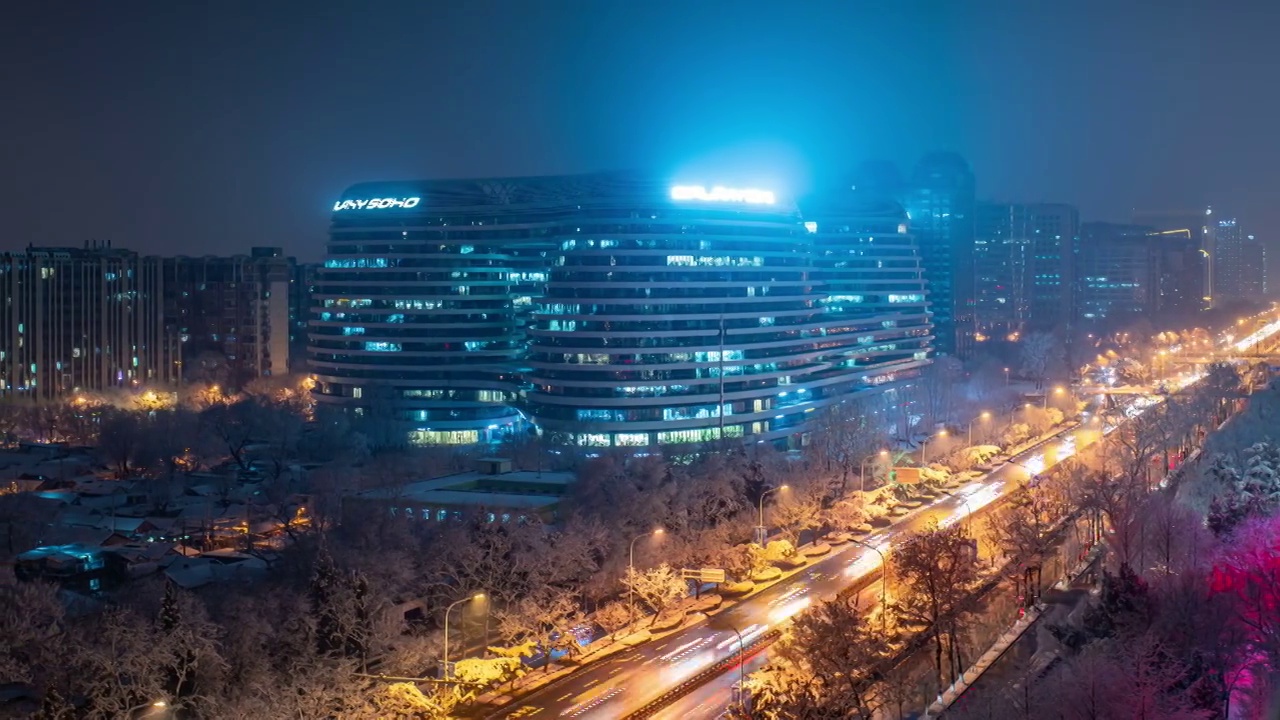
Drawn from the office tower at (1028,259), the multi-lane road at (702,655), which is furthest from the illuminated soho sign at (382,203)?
the office tower at (1028,259)

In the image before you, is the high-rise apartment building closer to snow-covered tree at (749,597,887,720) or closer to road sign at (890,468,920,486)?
road sign at (890,468,920,486)

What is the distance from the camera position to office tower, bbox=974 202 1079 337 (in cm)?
14775

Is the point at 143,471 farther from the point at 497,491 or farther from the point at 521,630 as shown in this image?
the point at 521,630

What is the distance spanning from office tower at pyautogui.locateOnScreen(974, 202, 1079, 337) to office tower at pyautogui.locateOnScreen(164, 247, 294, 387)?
284 feet

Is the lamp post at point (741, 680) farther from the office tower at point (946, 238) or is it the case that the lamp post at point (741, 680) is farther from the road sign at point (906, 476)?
the office tower at point (946, 238)

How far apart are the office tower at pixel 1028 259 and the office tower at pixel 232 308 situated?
8669cm

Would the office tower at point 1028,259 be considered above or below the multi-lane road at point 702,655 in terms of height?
above

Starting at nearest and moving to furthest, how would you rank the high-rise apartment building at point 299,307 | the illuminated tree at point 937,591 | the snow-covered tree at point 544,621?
1. the illuminated tree at point 937,591
2. the snow-covered tree at point 544,621
3. the high-rise apartment building at point 299,307

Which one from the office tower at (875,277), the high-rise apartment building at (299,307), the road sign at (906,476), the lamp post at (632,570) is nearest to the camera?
the lamp post at (632,570)

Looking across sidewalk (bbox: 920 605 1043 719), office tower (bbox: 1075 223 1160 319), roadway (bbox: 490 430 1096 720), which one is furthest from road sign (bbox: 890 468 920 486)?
office tower (bbox: 1075 223 1160 319)

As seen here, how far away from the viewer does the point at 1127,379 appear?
89.8 meters

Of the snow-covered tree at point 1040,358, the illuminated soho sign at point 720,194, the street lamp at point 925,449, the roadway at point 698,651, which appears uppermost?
the illuminated soho sign at point 720,194

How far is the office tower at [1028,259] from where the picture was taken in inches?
5817

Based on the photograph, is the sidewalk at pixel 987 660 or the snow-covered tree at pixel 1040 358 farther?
the snow-covered tree at pixel 1040 358
